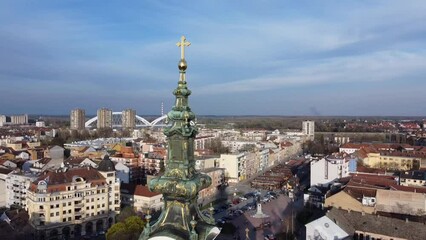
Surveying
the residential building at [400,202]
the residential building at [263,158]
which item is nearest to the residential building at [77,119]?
the residential building at [263,158]

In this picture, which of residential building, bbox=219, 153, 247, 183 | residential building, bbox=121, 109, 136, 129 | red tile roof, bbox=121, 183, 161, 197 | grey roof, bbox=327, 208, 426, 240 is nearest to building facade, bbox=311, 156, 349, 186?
residential building, bbox=219, 153, 247, 183

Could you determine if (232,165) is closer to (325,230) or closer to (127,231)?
(127,231)

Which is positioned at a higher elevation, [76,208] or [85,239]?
[76,208]

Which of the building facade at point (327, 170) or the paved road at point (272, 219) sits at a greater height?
the building facade at point (327, 170)

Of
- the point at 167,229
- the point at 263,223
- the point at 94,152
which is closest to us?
the point at 167,229

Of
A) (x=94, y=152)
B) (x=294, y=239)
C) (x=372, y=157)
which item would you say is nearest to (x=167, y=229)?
(x=294, y=239)

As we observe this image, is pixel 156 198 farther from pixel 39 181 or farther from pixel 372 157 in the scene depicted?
pixel 372 157

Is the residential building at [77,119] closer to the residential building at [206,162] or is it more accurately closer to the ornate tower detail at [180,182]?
the residential building at [206,162]

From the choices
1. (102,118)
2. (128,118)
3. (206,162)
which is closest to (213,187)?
(206,162)
